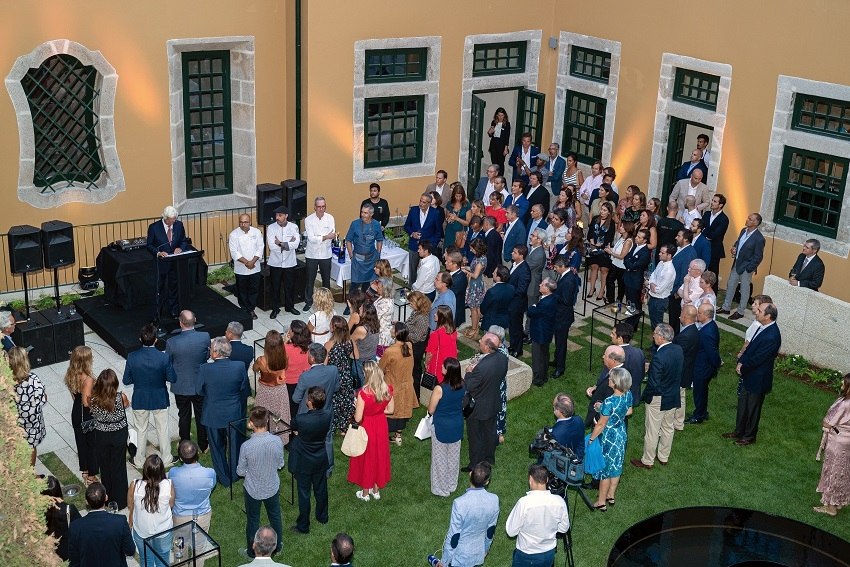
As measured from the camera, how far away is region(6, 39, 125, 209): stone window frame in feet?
50.6

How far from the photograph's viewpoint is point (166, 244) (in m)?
14.9

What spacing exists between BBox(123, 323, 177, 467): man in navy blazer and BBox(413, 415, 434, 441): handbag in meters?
2.61

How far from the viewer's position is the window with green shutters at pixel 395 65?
18141 millimetres

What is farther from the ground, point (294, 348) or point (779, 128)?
point (779, 128)

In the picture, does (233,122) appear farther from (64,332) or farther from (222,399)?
(222,399)

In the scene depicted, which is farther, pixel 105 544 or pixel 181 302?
pixel 181 302

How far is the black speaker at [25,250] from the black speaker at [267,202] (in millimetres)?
3021

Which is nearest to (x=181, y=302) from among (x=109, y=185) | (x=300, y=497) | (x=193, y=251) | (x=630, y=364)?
(x=193, y=251)

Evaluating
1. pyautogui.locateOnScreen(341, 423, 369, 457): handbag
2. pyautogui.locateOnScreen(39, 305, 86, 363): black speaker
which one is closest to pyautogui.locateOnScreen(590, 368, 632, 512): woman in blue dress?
pyautogui.locateOnScreen(341, 423, 369, 457): handbag

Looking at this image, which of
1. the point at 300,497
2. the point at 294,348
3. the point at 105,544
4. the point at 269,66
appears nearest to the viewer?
the point at 105,544

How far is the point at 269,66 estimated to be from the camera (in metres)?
17.6

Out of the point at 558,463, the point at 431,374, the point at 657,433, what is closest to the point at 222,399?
the point at 431,374

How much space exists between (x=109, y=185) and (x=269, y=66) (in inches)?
124

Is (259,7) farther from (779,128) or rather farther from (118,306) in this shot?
(779,128)
